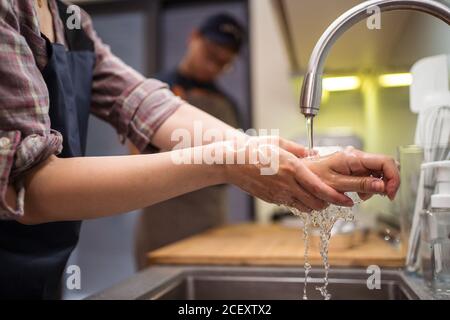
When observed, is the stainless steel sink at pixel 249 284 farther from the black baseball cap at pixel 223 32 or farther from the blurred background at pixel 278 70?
the black baseball cap at pixel 223 32

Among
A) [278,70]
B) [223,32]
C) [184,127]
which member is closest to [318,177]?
[184,127]

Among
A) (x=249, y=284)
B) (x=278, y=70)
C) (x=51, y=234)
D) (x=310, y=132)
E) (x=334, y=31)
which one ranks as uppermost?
(x=278, y=70)

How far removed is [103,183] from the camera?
1.42ft

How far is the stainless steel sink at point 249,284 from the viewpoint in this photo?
654mm

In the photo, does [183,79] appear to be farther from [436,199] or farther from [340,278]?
[436,199]

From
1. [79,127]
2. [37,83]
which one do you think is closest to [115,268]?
[79,127]

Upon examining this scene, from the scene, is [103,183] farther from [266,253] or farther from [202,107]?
[202,107]

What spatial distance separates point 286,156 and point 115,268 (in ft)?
1.64

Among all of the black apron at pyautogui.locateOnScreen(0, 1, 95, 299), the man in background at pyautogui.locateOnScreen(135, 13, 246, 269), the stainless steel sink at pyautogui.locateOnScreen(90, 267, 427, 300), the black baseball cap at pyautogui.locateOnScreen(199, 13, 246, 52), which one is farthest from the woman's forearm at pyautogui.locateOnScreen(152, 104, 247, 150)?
the black baseball cap at pyautogui.locateOnScreen(199, 13, 246, 52)

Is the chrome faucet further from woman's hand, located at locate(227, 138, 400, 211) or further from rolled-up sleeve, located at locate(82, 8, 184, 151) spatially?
rolled-up sleeve, located at locate(82, 8, 184, 151)

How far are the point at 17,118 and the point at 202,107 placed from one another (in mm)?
912

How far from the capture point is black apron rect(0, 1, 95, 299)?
531 millimetres

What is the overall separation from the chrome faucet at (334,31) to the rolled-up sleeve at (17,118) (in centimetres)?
26

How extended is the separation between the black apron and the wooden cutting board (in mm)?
270
